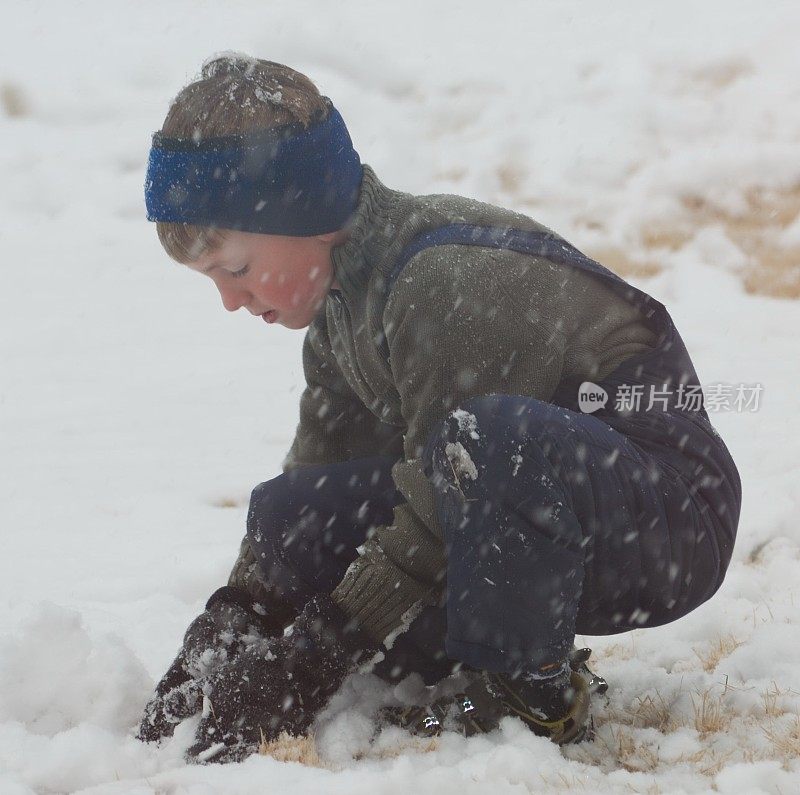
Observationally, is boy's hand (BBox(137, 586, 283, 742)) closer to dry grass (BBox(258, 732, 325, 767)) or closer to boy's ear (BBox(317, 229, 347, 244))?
dry grass (BBox(258, 732, 325, 767))

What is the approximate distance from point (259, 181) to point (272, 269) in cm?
20

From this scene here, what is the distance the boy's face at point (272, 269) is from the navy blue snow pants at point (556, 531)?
1.79 feet

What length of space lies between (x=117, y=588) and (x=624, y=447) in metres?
1.82

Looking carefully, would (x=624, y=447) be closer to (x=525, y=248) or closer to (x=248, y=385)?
(x=525, y=248)

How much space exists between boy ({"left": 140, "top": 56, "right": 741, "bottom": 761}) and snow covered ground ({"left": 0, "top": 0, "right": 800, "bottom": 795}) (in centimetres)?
14

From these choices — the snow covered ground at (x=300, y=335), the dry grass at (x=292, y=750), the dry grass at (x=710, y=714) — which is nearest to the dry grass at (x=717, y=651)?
the snow covered ground at (x=300, y=335)

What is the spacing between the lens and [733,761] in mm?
1753

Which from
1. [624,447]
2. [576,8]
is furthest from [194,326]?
[576,8]

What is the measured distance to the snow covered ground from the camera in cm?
191

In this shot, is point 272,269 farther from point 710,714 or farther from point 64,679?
point 710,714

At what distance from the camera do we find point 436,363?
6.37ft

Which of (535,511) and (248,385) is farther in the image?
(248,385)

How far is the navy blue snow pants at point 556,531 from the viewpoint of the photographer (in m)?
1.79

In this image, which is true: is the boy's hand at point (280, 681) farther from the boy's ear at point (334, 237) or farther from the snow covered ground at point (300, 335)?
the boy's ear at point (334, 237)
